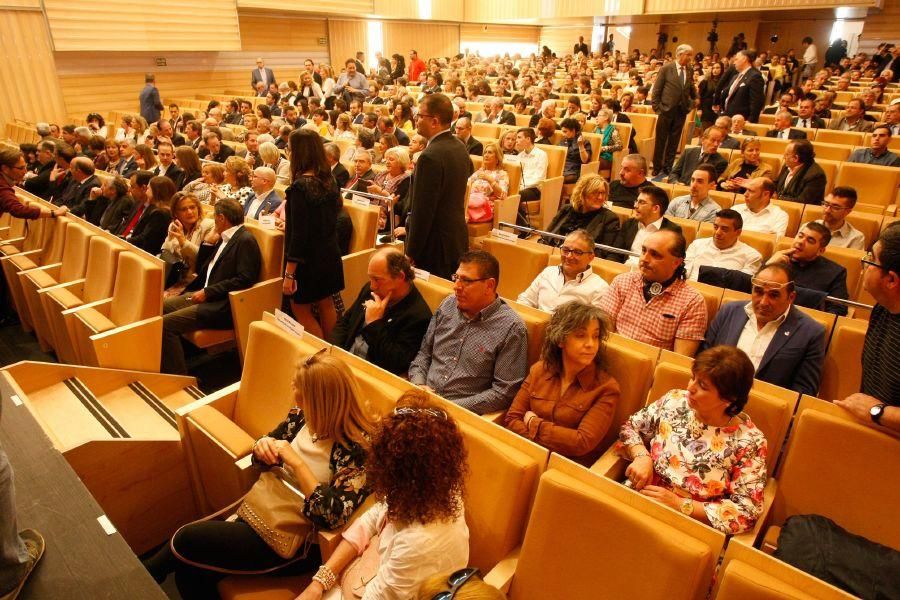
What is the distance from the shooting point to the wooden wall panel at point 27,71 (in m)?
8.47

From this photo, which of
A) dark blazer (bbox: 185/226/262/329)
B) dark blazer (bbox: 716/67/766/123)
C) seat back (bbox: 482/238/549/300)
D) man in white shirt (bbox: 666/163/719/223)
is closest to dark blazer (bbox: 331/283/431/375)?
seat back (bbox: 482/238/549/300)

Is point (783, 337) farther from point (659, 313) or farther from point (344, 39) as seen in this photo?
point (344, 39)

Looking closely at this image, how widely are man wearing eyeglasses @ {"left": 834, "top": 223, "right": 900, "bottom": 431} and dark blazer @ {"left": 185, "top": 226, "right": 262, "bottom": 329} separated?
276 centimetres

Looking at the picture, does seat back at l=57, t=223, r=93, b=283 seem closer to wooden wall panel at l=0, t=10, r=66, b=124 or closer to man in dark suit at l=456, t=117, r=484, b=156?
man in dark suit at l=456, t=117, r=484, b=156

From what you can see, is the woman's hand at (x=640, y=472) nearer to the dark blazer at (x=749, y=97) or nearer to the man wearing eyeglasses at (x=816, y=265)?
the man wearing eyeglasses at (x=816, y=265)

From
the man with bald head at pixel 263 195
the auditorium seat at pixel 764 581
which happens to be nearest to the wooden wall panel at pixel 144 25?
the man with bald head at pixel 263 195

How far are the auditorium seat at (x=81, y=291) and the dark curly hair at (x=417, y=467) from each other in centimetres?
257

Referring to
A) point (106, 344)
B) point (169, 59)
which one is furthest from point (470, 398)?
point (169, 59)

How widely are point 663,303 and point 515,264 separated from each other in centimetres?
97

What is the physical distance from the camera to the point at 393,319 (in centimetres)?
237

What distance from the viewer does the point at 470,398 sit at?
2082 millimetres

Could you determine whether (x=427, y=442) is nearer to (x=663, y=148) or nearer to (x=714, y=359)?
(x=714, y=359)

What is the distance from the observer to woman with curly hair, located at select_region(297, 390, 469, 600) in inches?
50.4

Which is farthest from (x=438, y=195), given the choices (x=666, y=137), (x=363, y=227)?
(x=666, y=137)
